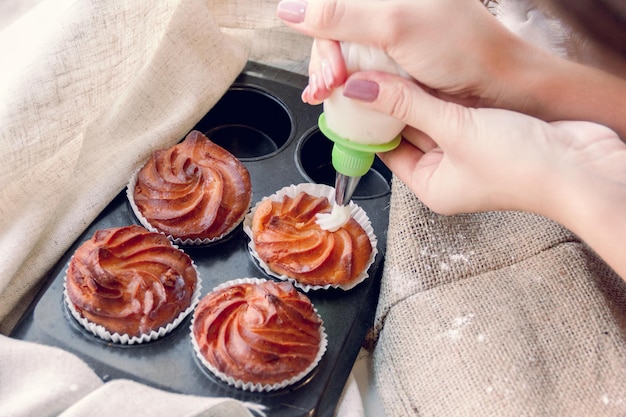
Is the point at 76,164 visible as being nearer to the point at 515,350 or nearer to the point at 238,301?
the point at 238,301

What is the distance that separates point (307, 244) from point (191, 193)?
0.32 metres

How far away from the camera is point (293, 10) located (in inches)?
44.6

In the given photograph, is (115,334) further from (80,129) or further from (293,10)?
(293,10)

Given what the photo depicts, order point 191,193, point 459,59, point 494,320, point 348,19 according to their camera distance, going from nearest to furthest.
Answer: point 348,19
point 459,59
point 494,320
point 191,193

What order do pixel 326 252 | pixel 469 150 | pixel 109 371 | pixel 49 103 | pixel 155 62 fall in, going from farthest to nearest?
pixel 155 62, pixel 326 252, pixel 49 103, pixel 109 371, pixel 469 150

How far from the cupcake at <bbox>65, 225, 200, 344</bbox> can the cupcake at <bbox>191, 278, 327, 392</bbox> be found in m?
0.07

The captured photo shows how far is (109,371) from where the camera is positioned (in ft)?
4.22

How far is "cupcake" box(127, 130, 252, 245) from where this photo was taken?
1524 mm

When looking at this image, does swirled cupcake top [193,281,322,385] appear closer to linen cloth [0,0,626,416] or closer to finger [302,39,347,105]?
linen cloth [0,0,626,416]

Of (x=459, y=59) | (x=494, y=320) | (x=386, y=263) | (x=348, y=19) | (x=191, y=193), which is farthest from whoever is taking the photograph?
(x=191, y=193)

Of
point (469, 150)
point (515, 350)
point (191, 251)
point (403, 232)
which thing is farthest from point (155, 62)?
point (515, 350)

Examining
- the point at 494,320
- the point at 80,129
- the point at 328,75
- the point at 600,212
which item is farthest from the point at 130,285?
the point at 600,212

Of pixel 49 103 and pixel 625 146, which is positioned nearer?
pixel 625 146

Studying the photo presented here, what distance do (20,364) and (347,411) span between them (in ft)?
2.16
